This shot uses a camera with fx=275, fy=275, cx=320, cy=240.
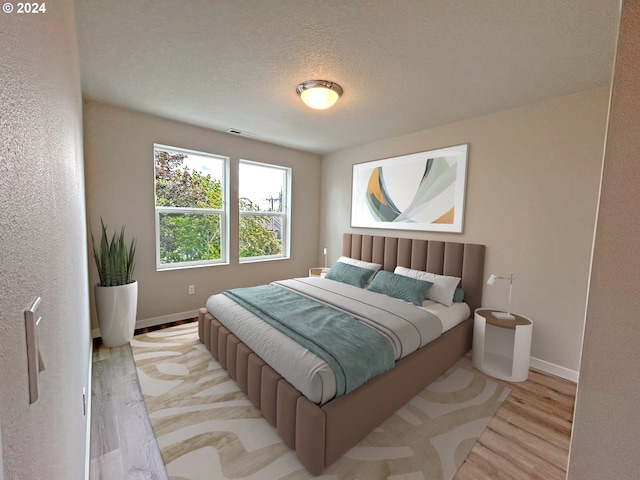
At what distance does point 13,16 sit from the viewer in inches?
19.1

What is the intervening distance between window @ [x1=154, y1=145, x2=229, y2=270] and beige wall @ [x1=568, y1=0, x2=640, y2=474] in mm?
3800

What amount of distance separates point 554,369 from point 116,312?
4.27 m

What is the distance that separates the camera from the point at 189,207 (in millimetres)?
3635

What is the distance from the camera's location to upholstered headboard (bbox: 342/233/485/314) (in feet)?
9.94

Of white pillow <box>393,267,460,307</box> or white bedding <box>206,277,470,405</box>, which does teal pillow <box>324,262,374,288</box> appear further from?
white pillow <box>393,267,460,307</box>

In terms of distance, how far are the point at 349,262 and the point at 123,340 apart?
110 inches

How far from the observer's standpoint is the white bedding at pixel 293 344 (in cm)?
161

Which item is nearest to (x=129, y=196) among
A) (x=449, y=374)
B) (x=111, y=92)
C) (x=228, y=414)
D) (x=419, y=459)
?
(x=111, y=92)

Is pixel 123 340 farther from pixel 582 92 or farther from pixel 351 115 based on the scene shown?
pixel 582 92

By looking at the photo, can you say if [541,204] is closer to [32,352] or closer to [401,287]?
[401,287]

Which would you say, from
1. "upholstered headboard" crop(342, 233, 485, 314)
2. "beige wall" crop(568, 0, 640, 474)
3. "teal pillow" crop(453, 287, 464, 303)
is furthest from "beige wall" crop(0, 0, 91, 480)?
→ "upholstered headboard" crop(342, 233, 485, 314)

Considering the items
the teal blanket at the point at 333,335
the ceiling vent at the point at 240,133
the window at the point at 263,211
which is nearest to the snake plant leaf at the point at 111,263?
the teal blanket at the point at 333,335

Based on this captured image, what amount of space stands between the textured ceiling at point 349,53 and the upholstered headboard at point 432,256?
4.84 ft

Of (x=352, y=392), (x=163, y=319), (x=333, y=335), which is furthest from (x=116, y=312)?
(x=352, y=392)
